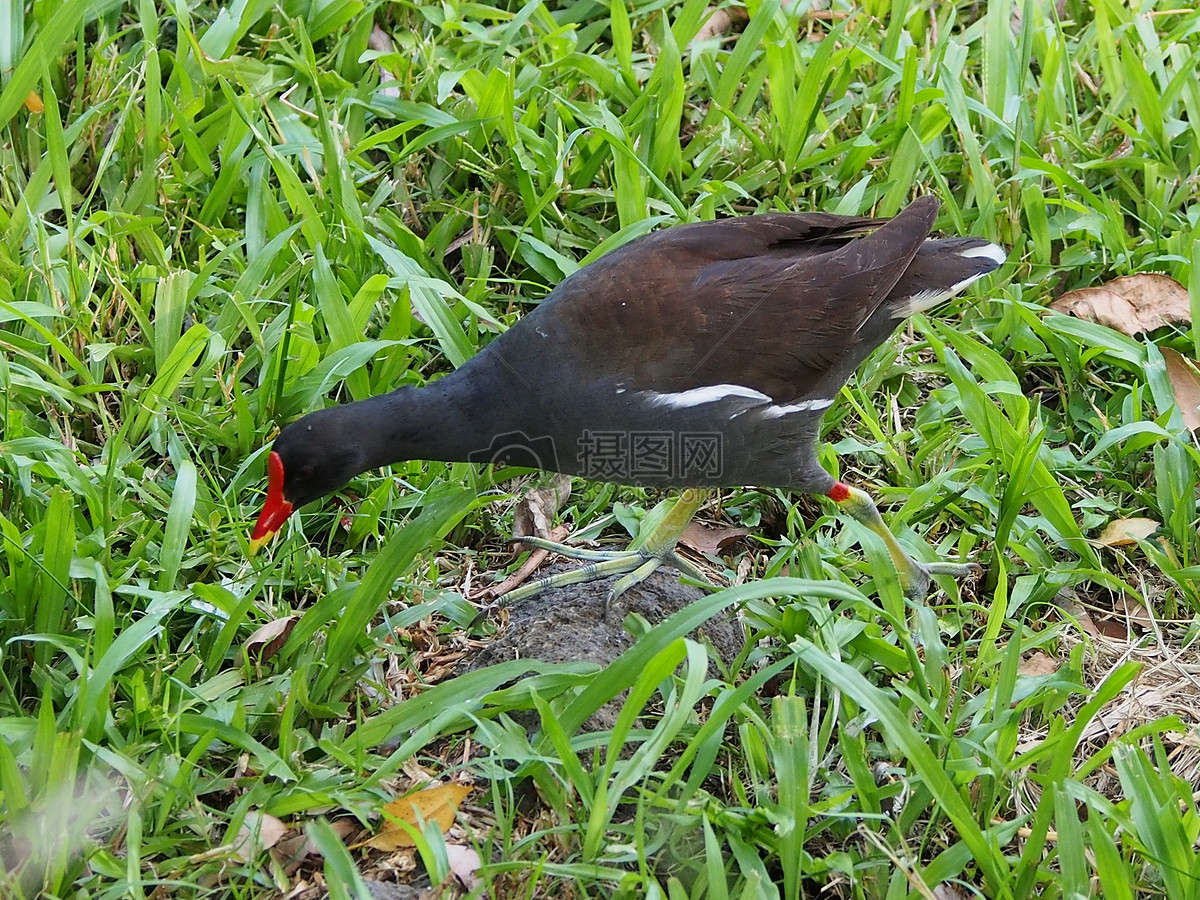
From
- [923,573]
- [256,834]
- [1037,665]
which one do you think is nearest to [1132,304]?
[923,573]

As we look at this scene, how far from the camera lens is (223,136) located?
13.3ft

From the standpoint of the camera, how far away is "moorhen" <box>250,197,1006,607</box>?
3.00 meters

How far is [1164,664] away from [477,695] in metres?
1.75

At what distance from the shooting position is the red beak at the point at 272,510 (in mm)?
2900

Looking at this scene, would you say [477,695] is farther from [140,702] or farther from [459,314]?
[459,314]

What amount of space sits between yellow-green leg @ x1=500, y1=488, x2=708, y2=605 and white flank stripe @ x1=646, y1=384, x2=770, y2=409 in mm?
450

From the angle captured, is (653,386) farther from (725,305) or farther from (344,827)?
(344,827)

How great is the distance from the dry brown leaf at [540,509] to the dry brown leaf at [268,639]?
766 millimetres

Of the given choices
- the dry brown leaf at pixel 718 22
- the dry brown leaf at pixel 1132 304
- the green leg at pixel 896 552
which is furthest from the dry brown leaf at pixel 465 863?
the dry brown leaf at pixel 718 22

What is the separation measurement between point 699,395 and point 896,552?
0.71 metres

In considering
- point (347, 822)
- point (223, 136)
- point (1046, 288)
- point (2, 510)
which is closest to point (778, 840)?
point (347, 822)

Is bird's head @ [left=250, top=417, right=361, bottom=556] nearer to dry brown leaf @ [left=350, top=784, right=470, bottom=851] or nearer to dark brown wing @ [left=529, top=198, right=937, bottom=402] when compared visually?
dark brown wing @ [left=529, top=198, right=937, bottom=402]

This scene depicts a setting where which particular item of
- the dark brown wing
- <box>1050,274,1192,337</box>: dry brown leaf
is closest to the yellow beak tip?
the dark brown wing

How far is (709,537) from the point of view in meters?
3.58
